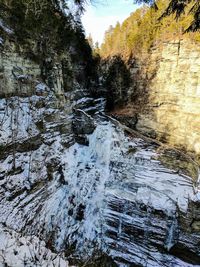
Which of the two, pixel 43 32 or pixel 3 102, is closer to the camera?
pixel 3 102

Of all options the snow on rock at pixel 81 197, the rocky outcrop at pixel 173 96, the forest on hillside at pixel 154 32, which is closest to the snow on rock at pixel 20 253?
the snow on rock at pixel 81 197

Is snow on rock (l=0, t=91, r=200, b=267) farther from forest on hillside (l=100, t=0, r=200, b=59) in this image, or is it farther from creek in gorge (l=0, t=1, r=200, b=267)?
forest on hillside (l=100, t=0, r=200, b=59)

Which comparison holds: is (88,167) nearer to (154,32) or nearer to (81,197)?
(81,197)

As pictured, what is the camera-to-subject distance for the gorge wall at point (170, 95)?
1307cm

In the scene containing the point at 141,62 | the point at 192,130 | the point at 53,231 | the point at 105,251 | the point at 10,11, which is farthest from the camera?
the point at 141,62

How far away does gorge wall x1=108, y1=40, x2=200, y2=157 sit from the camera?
13.1m

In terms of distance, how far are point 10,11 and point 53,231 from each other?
384 inches

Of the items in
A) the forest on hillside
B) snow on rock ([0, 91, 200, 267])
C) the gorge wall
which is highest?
the forest on hillside

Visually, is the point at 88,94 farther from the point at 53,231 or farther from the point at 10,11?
the point at 53,231

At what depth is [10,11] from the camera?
35.8ft

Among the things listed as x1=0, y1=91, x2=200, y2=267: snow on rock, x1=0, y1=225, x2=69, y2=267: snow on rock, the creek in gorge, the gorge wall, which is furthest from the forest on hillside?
x1=0, y1=225, x2=69, y2=267: snow on rock

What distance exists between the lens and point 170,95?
14.9 metres

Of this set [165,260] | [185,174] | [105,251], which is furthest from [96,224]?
[185,174]

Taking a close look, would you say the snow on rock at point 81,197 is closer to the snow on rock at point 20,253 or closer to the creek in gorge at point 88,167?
the creek in gorge at point 88,167
